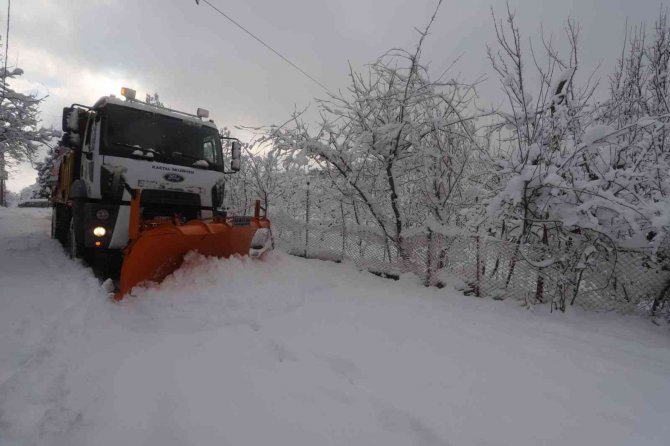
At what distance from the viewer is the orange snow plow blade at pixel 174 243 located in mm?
3929

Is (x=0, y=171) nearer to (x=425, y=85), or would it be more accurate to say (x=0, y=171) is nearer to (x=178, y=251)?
(x=178, y=251)

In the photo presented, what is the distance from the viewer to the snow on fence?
4.05m

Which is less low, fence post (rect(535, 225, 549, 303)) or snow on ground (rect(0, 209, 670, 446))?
fence post (rect(535, 225, 549, 303))

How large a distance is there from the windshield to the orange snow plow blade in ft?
3.89

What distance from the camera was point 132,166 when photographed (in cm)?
485

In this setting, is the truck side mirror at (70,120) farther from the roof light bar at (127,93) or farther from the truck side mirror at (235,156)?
the truck side mirror at (235,156)

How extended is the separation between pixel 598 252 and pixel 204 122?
19.3 ft

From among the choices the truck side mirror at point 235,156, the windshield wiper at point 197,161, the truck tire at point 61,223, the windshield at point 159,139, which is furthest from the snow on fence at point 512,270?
the truck tire at point 61,223

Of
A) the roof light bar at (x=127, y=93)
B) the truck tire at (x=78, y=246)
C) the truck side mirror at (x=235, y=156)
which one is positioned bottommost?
the truck tire at (x=78, y=246)

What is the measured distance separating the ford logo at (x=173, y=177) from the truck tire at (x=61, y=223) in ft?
9.37

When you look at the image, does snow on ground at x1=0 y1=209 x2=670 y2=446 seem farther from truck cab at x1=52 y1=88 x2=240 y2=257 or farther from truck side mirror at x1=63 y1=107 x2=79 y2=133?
truck side mirror at x1=63 y1=107 x2=79 y2=133

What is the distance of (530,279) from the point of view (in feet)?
14.8

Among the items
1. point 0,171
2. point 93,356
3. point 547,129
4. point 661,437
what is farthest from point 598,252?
point 0,171

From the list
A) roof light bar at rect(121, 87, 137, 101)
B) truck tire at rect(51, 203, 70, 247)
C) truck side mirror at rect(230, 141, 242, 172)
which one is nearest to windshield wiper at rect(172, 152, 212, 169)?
truck side mirror at rect(230, 141, 242, 172)
